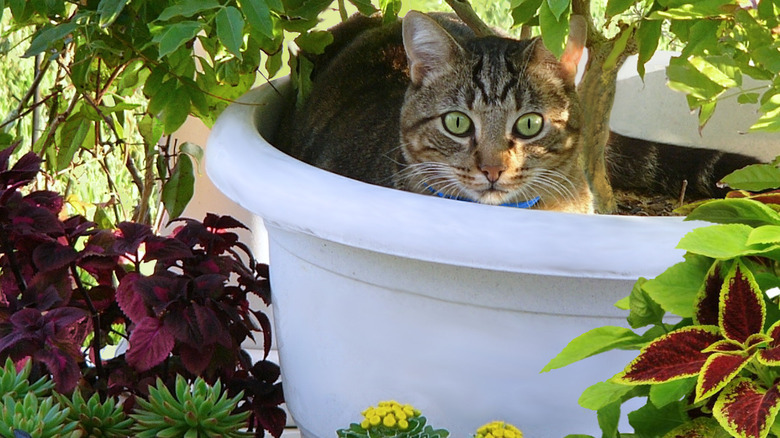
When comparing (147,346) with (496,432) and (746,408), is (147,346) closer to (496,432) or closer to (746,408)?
(496,432)

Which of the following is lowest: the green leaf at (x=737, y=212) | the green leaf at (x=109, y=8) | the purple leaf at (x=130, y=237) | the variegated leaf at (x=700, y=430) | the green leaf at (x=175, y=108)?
the purple leaf at (x=130, y=237)

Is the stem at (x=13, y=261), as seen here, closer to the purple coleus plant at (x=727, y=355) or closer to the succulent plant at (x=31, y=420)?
the succulent plant at (x=31, y=420)

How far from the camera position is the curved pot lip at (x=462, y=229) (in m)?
0.98

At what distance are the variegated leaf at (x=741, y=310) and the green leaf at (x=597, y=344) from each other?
8 cm

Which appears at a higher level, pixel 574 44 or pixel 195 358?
pixel 574 44

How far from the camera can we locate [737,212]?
79 centimetres

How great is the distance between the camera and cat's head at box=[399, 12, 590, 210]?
1.46 m

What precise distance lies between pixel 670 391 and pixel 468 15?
105 centimetres

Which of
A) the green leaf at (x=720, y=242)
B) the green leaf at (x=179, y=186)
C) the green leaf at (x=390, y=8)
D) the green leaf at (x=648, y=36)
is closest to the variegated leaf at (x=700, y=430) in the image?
the green leaf at (x=720, y=242)

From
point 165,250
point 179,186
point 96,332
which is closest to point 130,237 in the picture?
point 165,250

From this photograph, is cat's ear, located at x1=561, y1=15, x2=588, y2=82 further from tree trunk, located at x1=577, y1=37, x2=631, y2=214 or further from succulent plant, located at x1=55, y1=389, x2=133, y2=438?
succulent plant, located at x1=55, y1=389, x2=133, y2=438

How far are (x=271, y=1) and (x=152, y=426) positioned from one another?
0.58 meters

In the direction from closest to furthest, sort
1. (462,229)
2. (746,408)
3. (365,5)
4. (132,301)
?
(746,408) < (462,229) < (132,301) < (365,5)

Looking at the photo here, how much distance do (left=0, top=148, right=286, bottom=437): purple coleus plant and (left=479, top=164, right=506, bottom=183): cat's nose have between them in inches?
16.7
